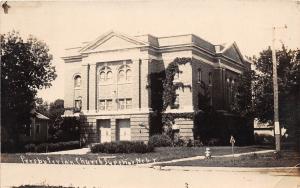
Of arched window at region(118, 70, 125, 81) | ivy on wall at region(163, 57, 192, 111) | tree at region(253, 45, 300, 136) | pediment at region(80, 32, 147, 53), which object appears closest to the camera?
tree at region(253, 45, 300, 136)

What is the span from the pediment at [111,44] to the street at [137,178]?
1128cm

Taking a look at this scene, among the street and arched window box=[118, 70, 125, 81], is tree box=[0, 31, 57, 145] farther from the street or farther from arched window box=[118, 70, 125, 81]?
arched window box=[118, 70, 125, 81]

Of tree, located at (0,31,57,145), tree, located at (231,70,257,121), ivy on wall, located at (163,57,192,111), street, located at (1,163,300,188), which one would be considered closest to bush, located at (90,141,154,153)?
tree, located at (0,31,57,145)

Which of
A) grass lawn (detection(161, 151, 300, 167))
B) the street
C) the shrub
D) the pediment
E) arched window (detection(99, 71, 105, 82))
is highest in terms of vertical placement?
the pediment

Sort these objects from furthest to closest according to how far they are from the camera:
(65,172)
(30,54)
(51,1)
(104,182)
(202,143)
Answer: (202,143)
(30,54)
(65,172)
(51,1)
(104,182)

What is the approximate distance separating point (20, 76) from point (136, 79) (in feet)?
29.6

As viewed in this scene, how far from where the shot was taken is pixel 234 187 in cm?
1180

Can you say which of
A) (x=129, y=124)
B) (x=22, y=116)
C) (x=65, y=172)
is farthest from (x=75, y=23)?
(x=129, y=124)

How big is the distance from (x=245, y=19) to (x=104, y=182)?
6559 millimetres

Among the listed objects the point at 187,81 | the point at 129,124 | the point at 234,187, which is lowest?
the point at 234,187

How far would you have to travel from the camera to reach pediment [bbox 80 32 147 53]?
25.9 m

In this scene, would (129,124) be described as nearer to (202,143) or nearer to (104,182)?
(202,143)

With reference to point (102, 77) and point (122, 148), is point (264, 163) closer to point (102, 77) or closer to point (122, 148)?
point (122, 148)

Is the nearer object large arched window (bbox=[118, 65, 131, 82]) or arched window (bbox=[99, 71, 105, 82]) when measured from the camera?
large arched window (bbox=[118, 65, 131, 82])
